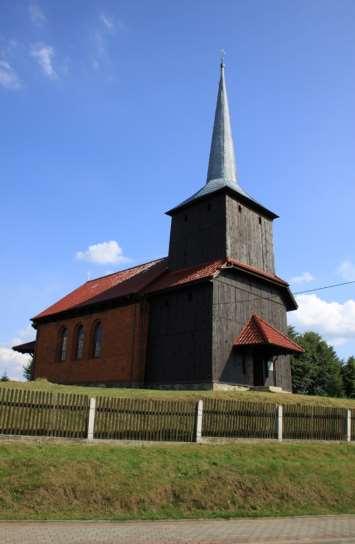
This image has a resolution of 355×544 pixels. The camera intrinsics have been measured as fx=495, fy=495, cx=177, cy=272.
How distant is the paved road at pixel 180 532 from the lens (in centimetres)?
865

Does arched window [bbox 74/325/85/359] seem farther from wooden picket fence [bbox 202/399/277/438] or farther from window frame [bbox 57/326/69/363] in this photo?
Result: wooden picket fence [bbox 202/399/277/438]

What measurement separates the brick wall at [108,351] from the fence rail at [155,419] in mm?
13198

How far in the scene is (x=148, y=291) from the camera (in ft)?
101

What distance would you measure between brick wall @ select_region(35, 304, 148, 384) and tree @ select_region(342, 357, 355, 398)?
3763 cm

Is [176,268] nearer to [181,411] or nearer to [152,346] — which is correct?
[152,346]

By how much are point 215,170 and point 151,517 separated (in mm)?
27228

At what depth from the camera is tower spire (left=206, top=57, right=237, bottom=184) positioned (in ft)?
112

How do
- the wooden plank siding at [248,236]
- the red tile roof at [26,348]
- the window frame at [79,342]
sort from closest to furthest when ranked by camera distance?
the wooden plank siding at [248,236]
the window frame at [79,342]
the red tile roof at [26,348]

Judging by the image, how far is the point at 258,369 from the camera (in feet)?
91.3

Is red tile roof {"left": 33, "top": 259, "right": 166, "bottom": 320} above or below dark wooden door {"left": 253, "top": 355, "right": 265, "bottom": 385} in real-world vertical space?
above

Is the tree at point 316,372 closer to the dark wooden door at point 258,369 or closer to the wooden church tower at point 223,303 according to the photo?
the wooden church tower at point 223,303

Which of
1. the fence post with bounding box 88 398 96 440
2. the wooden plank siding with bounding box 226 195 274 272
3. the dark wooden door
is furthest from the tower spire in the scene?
the fence post with bounding box 88 398 96 440

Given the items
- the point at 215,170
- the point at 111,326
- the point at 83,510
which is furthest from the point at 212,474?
the point at 215,170

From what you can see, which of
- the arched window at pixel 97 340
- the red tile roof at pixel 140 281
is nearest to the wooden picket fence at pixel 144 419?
the red tile roof at pixel 140 281
